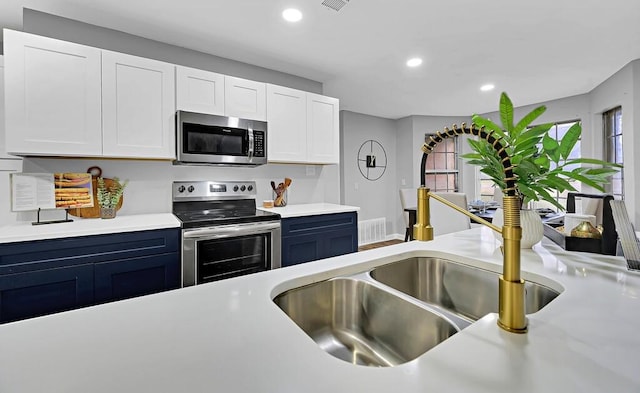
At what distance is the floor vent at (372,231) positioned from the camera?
5.45m

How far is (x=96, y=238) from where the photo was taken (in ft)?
6.21

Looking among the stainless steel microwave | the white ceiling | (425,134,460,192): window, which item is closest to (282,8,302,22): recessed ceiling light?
the white ceiling

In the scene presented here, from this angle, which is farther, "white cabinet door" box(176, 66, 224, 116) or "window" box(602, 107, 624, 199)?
"window" box(602, 107, 624, 199)

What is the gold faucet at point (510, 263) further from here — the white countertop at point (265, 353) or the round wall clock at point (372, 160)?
the round wall clock at point (372, 160)

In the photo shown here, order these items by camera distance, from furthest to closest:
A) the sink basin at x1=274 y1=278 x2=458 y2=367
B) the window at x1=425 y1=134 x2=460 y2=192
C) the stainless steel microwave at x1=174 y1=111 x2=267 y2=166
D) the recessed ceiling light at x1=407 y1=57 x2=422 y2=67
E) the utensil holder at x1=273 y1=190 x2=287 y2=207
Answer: the window at x1=425 y1=134 x2=460 y2=192 < the utensil holder at x1=273 y1=190 x2=287 y2=207 < the recessed ceiling light at x1=407 y1=57 x2=422 y2=67 < the stainless steel microwave at x1=174 y1=111 x2=267 y2=166 < the sink basin at x1=274 y1=278 x2=458 y2=367

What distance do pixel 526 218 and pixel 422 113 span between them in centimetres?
469

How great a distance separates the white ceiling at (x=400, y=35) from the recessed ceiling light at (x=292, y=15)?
1.9 inches

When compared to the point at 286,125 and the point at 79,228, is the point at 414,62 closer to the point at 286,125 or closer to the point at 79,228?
the point at 286,125

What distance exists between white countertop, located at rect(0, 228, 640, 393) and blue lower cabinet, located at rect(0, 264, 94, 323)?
138cm

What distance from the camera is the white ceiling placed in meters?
2.20

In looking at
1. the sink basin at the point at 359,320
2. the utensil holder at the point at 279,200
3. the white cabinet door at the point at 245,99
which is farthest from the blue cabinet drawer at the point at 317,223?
the sink basin at the point at 359,320

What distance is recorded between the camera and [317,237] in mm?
2912

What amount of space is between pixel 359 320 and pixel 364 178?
463 cm

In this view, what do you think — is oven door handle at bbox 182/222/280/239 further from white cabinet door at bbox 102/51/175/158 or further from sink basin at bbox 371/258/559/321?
sink basin at bbox 371/258/559/321
